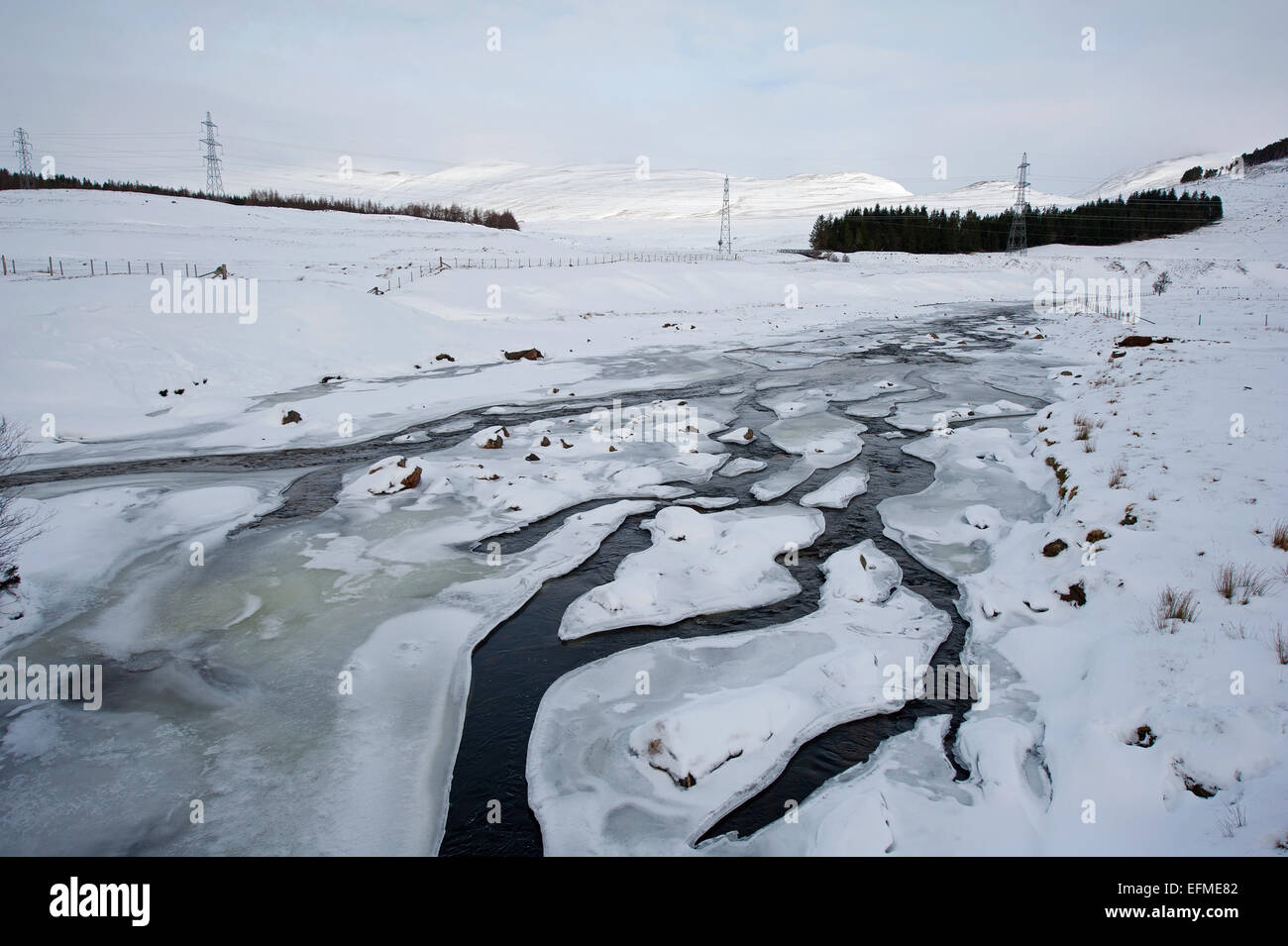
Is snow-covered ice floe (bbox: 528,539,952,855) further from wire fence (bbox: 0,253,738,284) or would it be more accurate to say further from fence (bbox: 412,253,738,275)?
fence (bbox: 412,253,738,275)

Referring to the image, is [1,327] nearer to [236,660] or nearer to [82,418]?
[82,418]

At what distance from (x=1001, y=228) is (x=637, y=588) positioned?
81.1 metres

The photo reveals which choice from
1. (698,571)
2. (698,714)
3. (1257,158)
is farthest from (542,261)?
(1257,158)

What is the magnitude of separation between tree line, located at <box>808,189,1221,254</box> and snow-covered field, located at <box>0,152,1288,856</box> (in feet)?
178

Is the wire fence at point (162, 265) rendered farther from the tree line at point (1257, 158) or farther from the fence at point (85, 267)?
the tree line at point (1257, 158)

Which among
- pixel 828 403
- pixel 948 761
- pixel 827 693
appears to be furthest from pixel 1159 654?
pixel 828 403

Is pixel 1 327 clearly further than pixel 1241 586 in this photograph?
Yes

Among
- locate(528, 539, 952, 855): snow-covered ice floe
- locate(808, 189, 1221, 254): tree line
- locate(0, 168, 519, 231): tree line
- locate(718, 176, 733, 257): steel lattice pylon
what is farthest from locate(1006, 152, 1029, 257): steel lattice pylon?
locate(528, 539, 952, 855): snow-covered ice floe

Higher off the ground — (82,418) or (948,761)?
(82,418)

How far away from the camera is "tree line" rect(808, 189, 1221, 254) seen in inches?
2762

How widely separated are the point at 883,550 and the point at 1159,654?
3.62m
